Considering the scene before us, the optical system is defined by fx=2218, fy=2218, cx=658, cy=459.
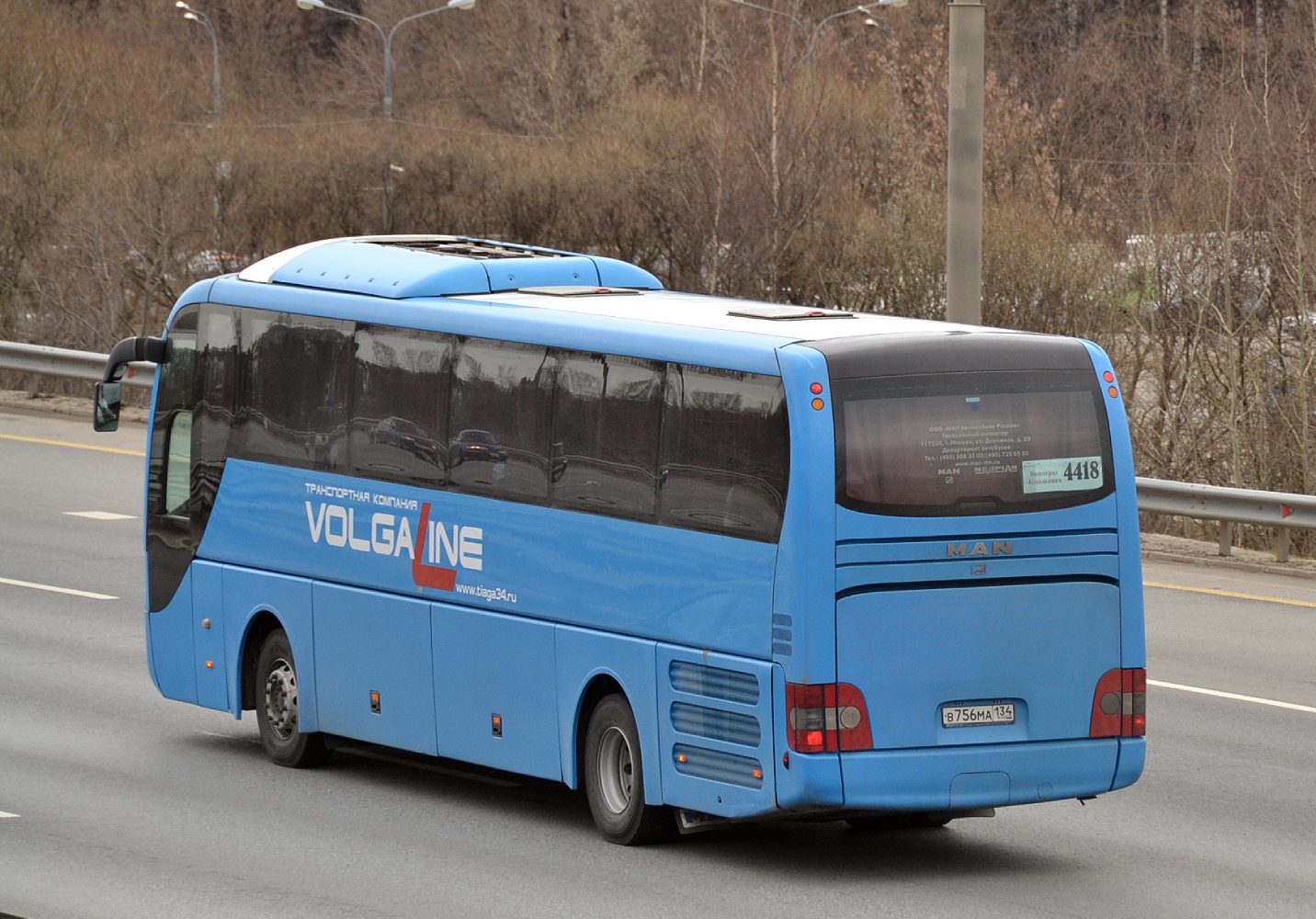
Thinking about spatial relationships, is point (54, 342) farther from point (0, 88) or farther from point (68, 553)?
point (68, 553)

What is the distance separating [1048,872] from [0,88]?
110 feet

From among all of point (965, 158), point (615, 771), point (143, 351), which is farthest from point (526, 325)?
point (965, 158)

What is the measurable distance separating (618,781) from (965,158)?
29.7ft

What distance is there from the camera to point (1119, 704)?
10.0 metres

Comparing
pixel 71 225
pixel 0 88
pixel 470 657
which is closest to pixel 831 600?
pixel 470 657

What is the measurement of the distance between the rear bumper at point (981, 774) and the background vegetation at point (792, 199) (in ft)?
48.8

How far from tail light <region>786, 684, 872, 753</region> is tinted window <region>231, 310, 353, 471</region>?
12.2ft

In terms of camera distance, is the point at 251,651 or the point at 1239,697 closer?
the point at 251,651

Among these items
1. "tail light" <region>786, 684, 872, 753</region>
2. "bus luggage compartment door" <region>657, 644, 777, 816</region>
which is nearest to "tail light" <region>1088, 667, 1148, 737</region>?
"tail light" <region>786, 684, 872, 753</region>

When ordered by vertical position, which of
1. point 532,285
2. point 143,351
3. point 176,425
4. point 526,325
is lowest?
point 176,425

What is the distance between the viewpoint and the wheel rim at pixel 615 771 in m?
10.5

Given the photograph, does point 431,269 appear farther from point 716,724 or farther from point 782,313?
point 716,724

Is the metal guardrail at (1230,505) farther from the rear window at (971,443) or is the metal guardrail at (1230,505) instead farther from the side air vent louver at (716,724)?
the side air vent louver at (716,724)

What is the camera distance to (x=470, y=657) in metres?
11.3
